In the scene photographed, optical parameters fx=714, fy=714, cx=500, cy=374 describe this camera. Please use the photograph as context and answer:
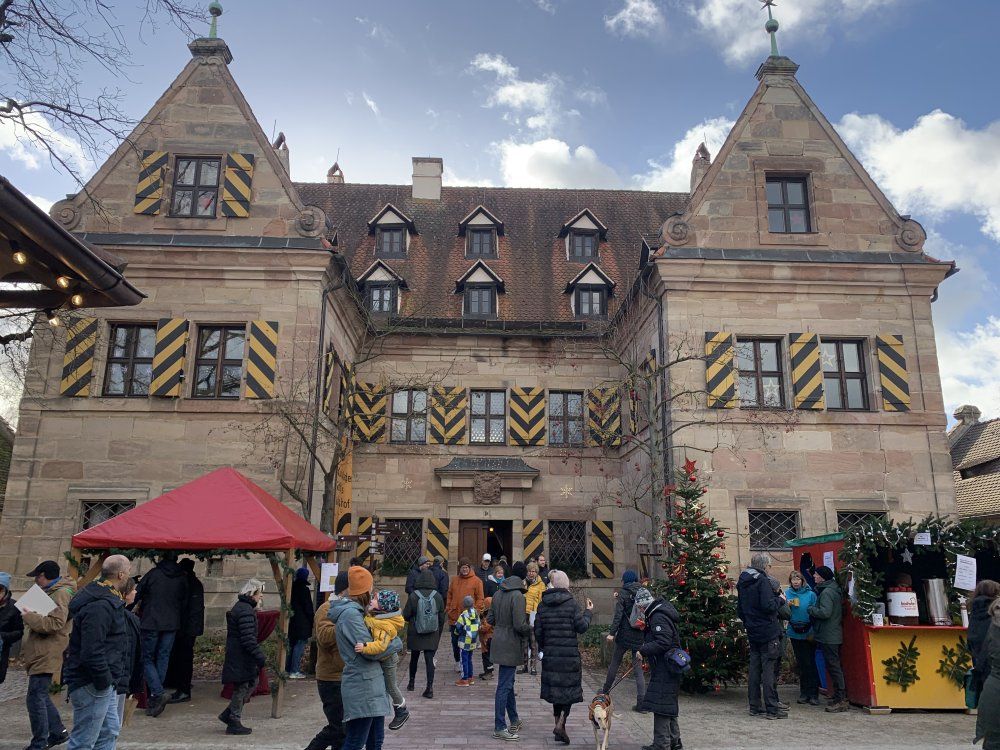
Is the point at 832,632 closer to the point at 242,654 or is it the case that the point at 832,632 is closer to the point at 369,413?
the point at 242,654

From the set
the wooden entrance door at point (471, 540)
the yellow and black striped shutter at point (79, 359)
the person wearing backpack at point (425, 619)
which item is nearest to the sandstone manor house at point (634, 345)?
the yellow and black striped shutter at point (79, 359)

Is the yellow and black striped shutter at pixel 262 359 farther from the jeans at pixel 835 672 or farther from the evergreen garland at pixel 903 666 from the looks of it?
the evergreen garland at pixel 903 666

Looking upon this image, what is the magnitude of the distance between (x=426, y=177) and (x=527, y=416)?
10546 mm

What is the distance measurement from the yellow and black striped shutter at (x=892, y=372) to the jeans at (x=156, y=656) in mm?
13286

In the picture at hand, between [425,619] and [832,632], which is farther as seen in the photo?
[425,619]

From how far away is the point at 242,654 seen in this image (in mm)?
7781

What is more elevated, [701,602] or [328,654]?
[701,602]

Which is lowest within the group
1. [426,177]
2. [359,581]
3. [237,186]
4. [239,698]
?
[239,698]

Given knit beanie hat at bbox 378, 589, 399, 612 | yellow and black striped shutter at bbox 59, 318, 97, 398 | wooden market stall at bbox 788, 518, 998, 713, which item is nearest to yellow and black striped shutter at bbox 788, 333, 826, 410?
wooden market stall at bbox 788, 518, 998, 713

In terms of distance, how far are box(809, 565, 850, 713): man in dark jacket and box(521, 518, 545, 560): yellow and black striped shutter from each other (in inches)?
375

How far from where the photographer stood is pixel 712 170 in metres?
15.3

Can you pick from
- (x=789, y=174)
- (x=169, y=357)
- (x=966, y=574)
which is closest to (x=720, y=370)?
(x=789, y=174)

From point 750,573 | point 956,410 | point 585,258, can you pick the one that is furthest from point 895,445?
point 956,410

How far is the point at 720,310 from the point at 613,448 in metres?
5.73
